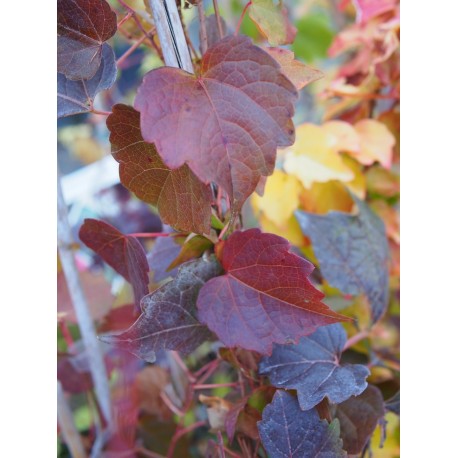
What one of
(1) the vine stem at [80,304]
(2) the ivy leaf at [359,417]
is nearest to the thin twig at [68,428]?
(1) the vine stem at [80,304]

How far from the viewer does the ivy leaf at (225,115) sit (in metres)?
0.29

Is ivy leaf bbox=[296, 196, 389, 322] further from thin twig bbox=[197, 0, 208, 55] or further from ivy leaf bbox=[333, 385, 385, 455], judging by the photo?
thin twig bbox=[197, 0, 208, 55]

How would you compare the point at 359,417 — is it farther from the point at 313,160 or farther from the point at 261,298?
the point at 313,160

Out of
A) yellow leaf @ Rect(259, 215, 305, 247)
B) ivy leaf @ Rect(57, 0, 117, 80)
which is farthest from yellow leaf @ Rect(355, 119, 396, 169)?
ivy leaf @ Rect(57, 0, 117, 80)

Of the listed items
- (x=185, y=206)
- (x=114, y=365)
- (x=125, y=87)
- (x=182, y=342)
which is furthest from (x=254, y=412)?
(x=125, y=87)

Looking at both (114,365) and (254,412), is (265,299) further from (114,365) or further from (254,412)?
(114,365)

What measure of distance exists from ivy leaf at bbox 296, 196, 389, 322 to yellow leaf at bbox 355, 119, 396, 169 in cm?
11

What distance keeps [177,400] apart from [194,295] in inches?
11.2

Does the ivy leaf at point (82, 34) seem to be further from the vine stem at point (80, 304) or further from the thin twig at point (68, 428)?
the thin twig at point (68, 428)

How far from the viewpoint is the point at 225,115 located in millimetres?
305

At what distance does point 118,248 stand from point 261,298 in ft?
0.45

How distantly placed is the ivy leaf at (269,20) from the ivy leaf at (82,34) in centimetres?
11

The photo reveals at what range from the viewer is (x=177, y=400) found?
623 mm
